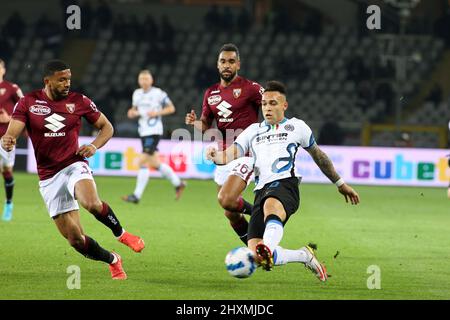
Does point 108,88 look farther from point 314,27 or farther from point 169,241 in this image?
point 169,241

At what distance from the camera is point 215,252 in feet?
36.5

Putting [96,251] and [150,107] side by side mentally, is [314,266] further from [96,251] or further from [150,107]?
[150,107]

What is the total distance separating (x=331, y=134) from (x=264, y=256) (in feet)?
57.2

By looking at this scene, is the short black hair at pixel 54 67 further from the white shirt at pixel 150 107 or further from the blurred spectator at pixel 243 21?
the blurred spectator at pixel 243 21

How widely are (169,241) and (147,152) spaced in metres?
6.22

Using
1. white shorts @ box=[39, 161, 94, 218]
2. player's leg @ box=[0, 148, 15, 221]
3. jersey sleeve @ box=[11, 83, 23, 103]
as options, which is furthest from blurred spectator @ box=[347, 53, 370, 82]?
white shorts @ box=[39, 161, 94, 218]

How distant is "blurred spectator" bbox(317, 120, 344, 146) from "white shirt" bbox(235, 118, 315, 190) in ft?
53.4

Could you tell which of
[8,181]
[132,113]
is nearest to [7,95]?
[8,181]

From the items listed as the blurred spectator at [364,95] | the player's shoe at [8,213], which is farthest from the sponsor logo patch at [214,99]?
the blurred spectator at [364,95]

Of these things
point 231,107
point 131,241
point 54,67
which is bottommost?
point 131,241

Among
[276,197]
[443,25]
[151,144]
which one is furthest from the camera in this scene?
[443,25]

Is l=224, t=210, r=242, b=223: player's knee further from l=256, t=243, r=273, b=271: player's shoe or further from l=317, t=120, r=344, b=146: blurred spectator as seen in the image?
l=317, t=120, r=344, b=146: blurred spectator

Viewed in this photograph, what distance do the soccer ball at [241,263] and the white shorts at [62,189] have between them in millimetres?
1821
